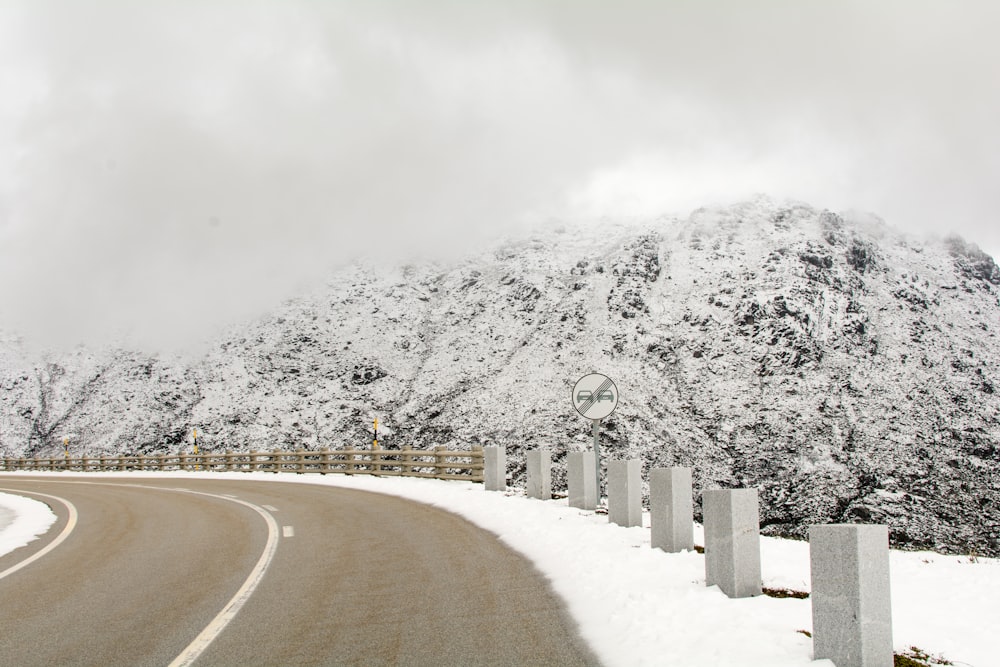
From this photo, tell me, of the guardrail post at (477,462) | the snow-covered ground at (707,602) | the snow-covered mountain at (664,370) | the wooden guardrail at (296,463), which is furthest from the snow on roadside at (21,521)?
the snow-covered mountain at (664,370)

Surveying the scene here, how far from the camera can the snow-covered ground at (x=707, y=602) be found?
17.4ft

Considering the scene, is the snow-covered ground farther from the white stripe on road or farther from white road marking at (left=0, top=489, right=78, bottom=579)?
the white stripe on road

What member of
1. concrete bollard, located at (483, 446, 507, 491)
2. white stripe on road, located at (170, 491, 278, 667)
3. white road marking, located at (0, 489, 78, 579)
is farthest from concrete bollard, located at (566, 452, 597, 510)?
white road marking, located at (0, 489, 78, 579)

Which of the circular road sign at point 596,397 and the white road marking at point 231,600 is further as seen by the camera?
the circular road sign at point 596,397

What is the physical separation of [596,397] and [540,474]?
4.08 metres

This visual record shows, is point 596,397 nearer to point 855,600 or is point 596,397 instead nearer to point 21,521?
point 855,600

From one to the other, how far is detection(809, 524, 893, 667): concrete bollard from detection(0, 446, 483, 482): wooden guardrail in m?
17.6

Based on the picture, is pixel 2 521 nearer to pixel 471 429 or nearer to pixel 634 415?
pixel 471 429

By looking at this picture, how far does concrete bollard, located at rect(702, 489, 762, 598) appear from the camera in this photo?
6.64 metres

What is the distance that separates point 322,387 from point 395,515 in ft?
151

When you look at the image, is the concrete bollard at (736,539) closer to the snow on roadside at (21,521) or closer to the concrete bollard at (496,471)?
the snow on roadside at (21,521)

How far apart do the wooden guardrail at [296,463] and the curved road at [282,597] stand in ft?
32.5

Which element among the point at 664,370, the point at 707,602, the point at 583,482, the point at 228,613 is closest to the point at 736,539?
the point at 707,602

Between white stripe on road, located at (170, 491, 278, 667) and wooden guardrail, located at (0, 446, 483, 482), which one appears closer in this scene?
white stripe on road, located at (170, 491, 278, 667)
